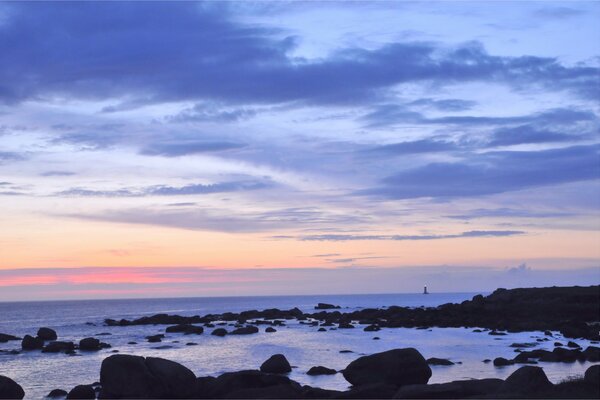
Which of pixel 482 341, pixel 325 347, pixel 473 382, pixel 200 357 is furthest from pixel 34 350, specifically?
pixel 473 382

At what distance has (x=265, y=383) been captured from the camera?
28.9m

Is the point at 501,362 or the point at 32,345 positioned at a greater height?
the point at 501,362

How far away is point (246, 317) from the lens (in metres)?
112

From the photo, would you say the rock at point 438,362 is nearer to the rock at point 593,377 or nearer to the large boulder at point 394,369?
the large boulder at point 394,369

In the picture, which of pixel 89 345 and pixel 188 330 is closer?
pixel 89 345

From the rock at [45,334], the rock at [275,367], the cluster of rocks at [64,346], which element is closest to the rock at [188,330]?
the rock at [45,334]

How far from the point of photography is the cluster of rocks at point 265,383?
81.9ft

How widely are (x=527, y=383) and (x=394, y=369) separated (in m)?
7.99

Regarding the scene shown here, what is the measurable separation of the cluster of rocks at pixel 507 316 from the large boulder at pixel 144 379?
43066mm

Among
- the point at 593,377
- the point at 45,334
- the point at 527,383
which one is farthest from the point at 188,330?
the point at 593,377

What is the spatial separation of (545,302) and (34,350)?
2532 inches

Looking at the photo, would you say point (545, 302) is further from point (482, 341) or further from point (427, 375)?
point (427, 375)

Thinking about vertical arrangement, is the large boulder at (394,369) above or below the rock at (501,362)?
above

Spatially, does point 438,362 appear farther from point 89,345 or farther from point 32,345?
point 32,345
